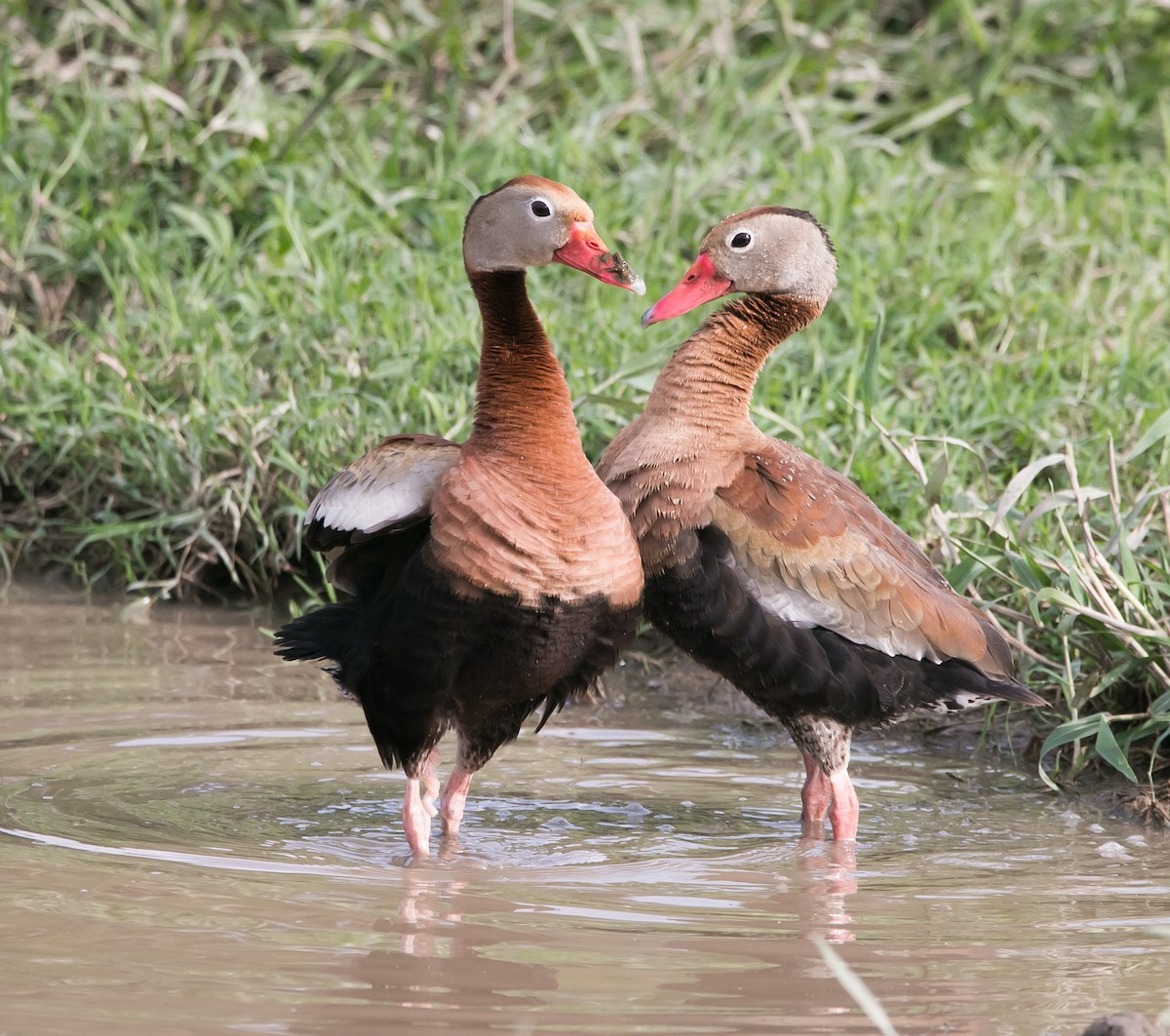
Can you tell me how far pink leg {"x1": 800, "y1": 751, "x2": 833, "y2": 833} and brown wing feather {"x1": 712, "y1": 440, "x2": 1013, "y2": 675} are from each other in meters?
0.33

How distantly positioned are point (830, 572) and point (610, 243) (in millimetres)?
3075

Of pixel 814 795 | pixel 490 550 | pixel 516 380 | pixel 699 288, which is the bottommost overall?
pixel 814 795

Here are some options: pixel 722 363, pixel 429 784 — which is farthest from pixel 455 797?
pixel 722 363

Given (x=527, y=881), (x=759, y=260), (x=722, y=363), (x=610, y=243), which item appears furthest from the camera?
(x=610, y=243)

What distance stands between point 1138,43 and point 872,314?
10.6 feet

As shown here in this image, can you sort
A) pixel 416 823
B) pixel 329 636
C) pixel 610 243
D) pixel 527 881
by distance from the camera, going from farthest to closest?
pixel 610 243, pixel 329 636, pixel 416 823, pixel 527 881

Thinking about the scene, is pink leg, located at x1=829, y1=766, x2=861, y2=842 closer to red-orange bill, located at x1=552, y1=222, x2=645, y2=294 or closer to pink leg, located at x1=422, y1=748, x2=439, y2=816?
pink leg, located at x1=422, y1=748, x2=439, y2=816

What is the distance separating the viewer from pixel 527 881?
3.76m

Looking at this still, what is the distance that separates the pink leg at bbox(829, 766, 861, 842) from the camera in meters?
4.23

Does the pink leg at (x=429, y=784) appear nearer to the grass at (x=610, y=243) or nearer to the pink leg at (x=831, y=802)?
the pink leg at (x=831, y=802)

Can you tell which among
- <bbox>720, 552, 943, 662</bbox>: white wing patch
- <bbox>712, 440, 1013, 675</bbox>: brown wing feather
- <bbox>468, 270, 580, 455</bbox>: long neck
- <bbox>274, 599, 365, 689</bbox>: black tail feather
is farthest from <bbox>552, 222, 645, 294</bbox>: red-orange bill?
<bbox>274, 599, 365, 689</bbox>: black tail feather

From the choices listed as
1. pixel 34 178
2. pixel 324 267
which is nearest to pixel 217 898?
pixel 324 267

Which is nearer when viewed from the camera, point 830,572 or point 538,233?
point 538,233

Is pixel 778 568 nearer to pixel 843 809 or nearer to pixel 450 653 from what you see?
pixel 843 809
